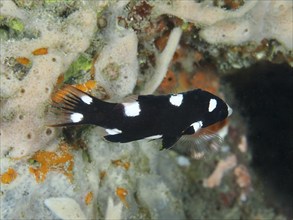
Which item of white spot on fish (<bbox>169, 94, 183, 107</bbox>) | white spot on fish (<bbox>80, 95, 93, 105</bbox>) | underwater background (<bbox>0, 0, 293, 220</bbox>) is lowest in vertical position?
underwater background (<bbox>0, 0, 293, 220</bbox>)

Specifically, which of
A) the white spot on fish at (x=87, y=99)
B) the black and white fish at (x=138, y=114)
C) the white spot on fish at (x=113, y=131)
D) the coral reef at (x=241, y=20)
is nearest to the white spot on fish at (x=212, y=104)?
the black and white fish at (x=138, y=114)

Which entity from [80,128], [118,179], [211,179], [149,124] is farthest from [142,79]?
[211,179]

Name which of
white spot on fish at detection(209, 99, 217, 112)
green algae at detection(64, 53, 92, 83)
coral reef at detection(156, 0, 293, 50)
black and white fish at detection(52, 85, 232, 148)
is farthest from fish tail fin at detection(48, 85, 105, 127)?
coral reef at detection(156, 0, 293, 50)

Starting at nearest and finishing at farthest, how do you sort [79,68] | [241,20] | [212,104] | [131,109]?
[131,109] → [212,104] → [79,68] → [241,20]

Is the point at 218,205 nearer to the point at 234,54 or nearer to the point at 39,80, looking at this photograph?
the point at 234,54

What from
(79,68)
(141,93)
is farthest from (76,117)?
(141,93)

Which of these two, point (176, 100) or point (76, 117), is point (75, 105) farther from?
point (176, 100)

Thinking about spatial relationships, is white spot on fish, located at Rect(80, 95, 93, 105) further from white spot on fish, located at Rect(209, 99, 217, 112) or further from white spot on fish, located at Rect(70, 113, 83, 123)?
white spot on fish, located at Rect(209, 99, 217, 112)
